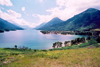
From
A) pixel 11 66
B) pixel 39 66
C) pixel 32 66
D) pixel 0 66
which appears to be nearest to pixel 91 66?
pixel 39 66

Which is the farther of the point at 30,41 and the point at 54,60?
the point at 30,41

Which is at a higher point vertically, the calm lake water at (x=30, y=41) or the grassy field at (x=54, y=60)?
the grassy field at (x=54, y=60)

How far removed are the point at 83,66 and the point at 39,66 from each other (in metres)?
9.51

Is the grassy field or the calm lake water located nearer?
the grassy field

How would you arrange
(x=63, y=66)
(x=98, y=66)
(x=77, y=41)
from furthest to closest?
(x=77, y=41)
(x=63, y=66)
(x=98, y=66)

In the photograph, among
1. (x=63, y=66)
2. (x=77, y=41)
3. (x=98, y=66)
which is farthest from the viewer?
(x=77, y=41)

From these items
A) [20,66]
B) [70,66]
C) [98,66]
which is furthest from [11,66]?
[98,66]

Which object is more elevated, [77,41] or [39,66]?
[39,66]

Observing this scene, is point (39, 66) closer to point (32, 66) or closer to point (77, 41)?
→ point (32, 66)

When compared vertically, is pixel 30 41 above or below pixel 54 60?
below

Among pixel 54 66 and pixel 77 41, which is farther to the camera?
pixel 77 41

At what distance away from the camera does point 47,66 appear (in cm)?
1302

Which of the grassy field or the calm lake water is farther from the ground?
the grassy field

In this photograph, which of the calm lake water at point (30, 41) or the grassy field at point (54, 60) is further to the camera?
the calm lake water at point (30, 41)
